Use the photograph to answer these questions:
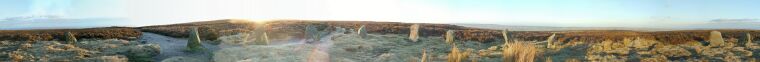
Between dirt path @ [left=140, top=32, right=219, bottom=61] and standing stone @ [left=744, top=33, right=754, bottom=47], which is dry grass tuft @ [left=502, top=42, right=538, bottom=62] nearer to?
dirt path @ [left=140, top=32, right=219, bottom=61]

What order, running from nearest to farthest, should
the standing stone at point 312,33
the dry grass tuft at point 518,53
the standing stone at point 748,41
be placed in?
the dry grass tuft at point 518,53
the standing stone at point 748,41
the standing stone at point 312,33

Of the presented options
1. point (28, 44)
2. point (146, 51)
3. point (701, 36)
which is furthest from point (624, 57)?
point (28, 44)

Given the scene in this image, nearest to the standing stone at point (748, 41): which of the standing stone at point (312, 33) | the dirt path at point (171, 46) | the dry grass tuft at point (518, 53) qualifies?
the dry grass tuft at point (518, 53)

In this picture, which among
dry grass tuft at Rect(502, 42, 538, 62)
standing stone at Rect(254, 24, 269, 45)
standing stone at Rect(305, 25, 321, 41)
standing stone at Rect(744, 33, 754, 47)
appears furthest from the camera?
standing stone at Rect(305, 25, 321, 41)

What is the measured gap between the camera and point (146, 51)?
2031cm

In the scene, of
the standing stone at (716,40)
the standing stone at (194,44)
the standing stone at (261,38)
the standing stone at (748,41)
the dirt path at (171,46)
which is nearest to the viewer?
the dirt path at (171,46)

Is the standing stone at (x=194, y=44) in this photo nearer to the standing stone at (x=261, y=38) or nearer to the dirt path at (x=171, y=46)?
the dirt path at (x=171, y=46)

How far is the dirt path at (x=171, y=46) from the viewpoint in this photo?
1962 cm

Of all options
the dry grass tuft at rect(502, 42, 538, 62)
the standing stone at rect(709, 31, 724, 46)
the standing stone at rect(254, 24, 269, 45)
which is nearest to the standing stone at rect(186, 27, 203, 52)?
the standing stone at rect(254, 24, 269, 45)

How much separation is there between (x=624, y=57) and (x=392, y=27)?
1125cm

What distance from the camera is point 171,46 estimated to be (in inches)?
865

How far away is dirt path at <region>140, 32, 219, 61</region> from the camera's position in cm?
1962

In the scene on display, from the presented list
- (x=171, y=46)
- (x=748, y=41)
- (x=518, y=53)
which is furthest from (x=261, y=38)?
(x=748, y=41)

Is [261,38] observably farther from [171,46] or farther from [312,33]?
[312,33]
